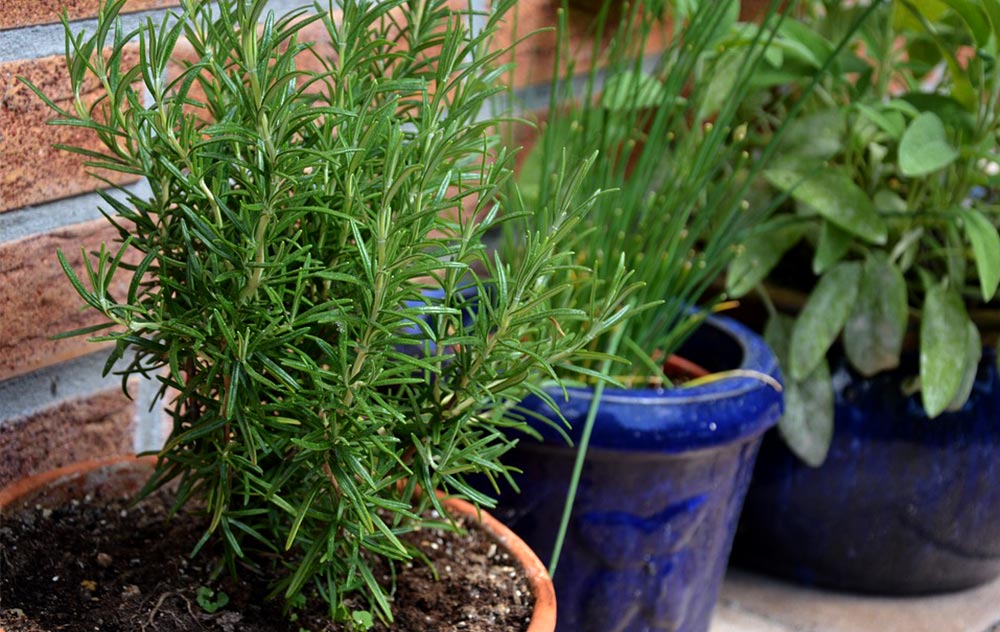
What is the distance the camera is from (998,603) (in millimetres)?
1514

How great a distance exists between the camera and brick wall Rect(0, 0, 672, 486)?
0.86 metres

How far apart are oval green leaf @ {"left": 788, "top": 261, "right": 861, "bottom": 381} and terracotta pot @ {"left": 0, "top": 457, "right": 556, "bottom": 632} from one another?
56 centimetres

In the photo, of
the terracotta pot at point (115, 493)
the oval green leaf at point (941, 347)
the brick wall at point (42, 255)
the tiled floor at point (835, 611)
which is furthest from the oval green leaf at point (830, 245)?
the brick wall at point (42, 255)

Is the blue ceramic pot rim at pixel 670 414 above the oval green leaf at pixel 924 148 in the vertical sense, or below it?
below

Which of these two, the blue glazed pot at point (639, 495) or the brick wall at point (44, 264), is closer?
the brick wall at point (44, 264)

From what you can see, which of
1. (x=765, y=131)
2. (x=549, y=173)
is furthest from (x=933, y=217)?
(x=549, y=173)

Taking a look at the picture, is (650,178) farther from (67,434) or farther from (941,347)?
(67,434)

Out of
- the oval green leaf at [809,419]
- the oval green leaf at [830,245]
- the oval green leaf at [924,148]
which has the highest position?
the oval green leaf at [924,148]

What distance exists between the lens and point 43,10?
0.86 meters

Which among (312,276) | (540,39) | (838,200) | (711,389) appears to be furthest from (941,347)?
(312,276)

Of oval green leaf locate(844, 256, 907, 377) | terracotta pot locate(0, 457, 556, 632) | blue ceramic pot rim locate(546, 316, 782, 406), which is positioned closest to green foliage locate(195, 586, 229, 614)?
terracotta pot locate(0, 457, 556, 632)

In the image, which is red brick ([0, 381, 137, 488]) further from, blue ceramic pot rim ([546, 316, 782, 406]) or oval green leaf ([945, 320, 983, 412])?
oval green leaf ([945, 320, 983, 412])

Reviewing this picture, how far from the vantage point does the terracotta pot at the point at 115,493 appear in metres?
0.82

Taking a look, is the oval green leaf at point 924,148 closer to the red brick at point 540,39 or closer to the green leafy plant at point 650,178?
the green leafy plant at point 650,178
